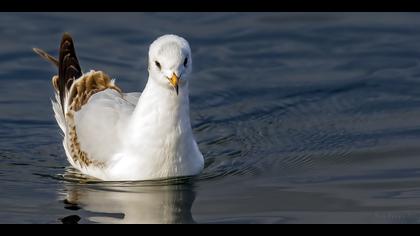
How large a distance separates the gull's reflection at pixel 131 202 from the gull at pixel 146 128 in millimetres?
135

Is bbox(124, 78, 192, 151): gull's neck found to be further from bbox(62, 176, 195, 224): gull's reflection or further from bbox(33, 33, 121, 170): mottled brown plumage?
bbox(33, 33, 121, 170): mottled brown plumage

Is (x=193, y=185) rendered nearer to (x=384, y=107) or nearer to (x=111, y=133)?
(x=111, y=133)

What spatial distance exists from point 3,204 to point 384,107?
4691 mm

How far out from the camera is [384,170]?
10773 mm

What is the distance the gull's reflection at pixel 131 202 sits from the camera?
9406mm

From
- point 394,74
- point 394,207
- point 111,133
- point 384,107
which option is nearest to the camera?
point 394,207

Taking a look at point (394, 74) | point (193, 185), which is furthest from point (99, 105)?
point (394, 74)

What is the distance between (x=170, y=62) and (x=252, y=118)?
122 inches

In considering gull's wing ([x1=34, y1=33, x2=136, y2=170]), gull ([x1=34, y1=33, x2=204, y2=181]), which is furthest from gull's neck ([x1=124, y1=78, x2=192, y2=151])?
gull's wing ([x1=34, y1=33, x2=136, y2=170])

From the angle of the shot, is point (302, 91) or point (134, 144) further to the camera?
point (302, 91)

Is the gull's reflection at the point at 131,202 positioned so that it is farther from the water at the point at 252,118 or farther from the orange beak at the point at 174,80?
the orange beak at the point at 174,80

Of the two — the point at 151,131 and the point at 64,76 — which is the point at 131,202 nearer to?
the point at 151,131

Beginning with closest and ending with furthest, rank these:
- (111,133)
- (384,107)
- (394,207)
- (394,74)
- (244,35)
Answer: (394,207) < (111,133) < (384,107) < (394,74) < (244,35)

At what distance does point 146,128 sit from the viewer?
→ 33.2ft
